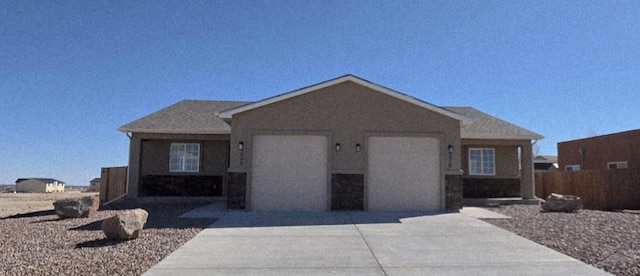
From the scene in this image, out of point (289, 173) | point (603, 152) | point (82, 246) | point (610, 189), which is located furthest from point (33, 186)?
point (610, 189)

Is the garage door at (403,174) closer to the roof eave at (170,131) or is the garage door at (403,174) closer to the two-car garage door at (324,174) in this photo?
the two-car garage door at (324,174)

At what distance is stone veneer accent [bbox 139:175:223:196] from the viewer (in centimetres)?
1688

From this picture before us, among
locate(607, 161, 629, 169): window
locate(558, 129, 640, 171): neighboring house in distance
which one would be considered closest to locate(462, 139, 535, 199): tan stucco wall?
locate(558, 129, 640, 171): neighboring house in distance

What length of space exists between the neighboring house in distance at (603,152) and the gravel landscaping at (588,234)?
12.7 metres

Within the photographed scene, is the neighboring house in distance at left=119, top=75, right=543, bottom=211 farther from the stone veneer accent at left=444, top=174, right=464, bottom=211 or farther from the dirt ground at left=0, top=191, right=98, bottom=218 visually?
the dirt ground at left=0, top=191, right=98, bottom=218

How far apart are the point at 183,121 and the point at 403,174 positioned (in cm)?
929

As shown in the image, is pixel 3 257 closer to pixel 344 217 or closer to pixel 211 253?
pixel 211 253

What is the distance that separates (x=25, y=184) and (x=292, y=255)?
68.3m

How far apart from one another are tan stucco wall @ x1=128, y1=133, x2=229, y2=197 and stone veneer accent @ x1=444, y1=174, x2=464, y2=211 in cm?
864

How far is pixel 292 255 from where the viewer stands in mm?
7223

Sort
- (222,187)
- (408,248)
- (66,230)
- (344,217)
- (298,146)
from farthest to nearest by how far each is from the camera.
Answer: (222,187), (298,146), (344,217), (66,230), (408,248)

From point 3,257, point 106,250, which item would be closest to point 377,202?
point 106,250

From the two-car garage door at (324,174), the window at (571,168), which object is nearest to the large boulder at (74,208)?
the two-car garage door at (324,174)

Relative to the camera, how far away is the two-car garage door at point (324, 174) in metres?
13.4
